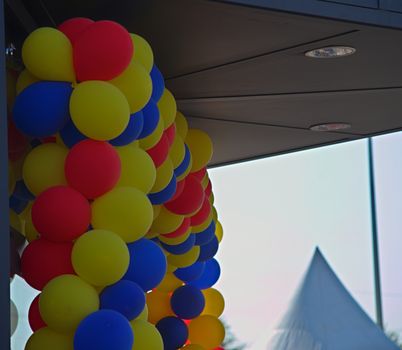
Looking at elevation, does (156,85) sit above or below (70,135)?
above

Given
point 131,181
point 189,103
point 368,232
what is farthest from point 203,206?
point 368,232

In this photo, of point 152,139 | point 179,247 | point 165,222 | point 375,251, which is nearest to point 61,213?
point 152,139

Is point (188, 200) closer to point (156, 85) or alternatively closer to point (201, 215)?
point (201, 215)

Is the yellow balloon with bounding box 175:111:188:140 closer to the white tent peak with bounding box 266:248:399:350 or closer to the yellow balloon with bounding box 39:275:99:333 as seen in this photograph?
the yellow balloon with bounding box 39:275:99:333

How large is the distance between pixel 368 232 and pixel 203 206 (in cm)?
777

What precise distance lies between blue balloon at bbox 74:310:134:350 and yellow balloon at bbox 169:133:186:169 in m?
1.32

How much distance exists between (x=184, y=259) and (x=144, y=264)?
4.52ft

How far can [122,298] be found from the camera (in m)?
3.38

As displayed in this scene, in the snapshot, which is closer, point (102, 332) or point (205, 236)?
point (102, 332)

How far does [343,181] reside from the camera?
1305 centimetres

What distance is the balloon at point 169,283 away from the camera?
5207 millimetres

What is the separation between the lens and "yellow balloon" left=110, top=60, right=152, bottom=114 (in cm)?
353

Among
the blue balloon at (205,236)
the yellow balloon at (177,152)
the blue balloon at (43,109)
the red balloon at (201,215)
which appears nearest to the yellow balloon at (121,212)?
the blue balloon at (43,109)

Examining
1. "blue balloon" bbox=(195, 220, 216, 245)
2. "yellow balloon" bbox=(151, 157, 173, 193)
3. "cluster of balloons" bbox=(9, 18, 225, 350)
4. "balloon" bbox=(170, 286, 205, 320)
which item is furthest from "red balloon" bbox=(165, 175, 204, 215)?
"cluster of balloons" bbox=(9, 18, 225, 350)
